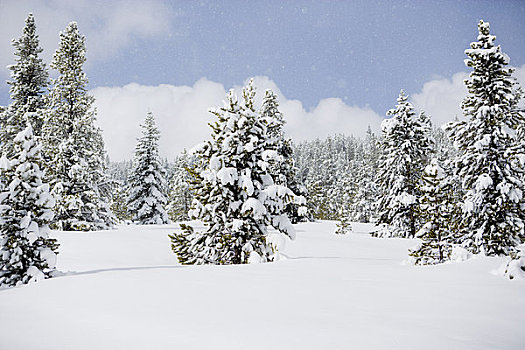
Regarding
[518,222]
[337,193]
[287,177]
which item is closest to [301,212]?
[518,222]

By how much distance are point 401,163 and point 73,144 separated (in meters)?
23.7

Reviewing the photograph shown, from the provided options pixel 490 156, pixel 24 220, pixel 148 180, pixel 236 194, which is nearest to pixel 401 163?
pixel 490 156

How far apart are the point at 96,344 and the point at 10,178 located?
7.18 metres

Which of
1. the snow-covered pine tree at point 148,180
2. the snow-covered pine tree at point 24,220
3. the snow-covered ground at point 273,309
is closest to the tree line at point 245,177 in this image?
the snow-covered pine tree at point 24,220

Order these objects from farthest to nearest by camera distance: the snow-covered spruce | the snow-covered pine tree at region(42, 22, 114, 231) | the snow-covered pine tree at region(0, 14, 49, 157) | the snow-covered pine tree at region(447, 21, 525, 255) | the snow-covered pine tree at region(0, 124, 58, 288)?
1. the snow-covered pine tree at region(0, 14, 49, 157)
2. the snow-covered pine tree at region(42, 22, 114, 231)
3. the snow-covered pine tree at region(447, 21, 525, 255)
4. the snow-covered spruce
5. the snow-covered pine tree at region(0, 124, 58, 288)

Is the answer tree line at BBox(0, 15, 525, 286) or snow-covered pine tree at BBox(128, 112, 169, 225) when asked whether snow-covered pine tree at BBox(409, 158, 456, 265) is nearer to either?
tree line at BBox(0, 15, 525, 286)

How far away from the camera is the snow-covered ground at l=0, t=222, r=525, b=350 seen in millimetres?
3869

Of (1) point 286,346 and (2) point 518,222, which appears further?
(2) point 518,222

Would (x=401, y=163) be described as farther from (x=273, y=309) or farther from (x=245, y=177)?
(x=273, y=309)

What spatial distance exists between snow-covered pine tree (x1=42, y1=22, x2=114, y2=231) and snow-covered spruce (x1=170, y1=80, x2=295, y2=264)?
12.9 meters

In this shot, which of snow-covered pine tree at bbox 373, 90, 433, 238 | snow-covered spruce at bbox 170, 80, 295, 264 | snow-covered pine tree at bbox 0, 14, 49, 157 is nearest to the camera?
snow-covered spruce at bbox 170, 80, 295, 264

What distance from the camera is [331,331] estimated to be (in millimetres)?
4078

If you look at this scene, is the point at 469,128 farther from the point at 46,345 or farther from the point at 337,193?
the point at 337,193

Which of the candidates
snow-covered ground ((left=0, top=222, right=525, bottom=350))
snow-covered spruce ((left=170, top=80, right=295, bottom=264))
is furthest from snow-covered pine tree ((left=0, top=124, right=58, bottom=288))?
snow-covered spruce ((left=170, top=80, right=295, bottom=264))
